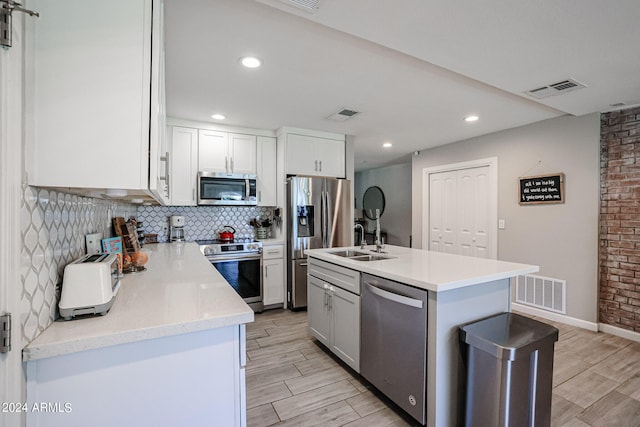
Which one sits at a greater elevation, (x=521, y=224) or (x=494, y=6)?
(x=494, y=6)

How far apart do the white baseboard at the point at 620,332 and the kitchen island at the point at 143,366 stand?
12.4 feet

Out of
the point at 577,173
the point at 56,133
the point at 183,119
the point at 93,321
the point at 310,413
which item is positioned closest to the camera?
the point at 56,133

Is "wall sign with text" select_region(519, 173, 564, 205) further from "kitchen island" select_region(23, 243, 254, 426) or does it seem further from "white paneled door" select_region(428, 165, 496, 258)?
"kitchen island" select_region(23, 243, 254, 426)

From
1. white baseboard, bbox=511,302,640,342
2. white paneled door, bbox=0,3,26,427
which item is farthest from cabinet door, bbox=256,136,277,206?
white baseboard, bbox=511,302,640,342

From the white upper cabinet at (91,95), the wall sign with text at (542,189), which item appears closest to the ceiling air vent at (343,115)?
the wall sign with text at (542,189)

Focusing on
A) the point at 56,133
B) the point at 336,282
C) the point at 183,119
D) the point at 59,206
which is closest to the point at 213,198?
the point at 183,119

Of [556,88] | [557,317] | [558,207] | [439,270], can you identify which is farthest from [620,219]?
[439,270]

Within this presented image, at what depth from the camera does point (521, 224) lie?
3701 mm

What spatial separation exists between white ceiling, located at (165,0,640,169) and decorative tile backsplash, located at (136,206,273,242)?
1.19 metres

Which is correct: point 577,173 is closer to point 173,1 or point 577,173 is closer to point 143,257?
point 173,1

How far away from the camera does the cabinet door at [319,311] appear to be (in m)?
2.48

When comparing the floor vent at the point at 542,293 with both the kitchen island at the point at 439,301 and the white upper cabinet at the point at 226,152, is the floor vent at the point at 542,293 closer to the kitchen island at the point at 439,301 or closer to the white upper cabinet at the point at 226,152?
the kitchen island at the point at 439,301

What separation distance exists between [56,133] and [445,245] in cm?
483

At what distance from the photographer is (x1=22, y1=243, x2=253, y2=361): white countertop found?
0.86 metres
